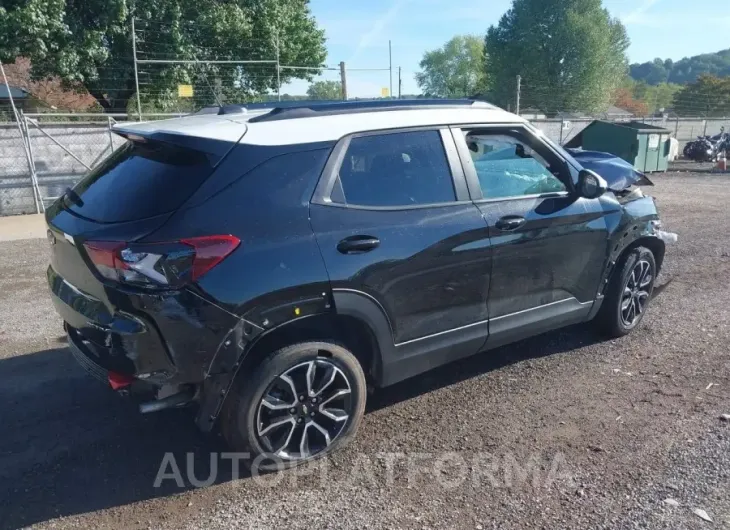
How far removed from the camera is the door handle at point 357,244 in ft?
10.3

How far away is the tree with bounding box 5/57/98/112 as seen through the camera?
781 inches

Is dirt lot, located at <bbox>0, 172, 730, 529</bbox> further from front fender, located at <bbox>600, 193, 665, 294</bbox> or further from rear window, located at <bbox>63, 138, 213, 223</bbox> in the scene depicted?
rear window, located at <bbox>63, 138, 213, 223</bbox>

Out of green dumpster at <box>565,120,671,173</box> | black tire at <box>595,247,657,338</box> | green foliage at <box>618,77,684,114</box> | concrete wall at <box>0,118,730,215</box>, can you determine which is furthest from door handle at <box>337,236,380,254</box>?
green foliage at <box>618,77,684,114</box>

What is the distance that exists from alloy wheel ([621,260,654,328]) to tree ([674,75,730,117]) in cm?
4084

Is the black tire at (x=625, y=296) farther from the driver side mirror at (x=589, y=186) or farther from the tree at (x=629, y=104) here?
the tree at (x=629, y=104)

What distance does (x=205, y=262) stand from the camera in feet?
9.14

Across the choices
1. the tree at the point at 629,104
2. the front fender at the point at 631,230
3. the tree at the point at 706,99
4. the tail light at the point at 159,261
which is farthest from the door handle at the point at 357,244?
the tree at the point at 629,104

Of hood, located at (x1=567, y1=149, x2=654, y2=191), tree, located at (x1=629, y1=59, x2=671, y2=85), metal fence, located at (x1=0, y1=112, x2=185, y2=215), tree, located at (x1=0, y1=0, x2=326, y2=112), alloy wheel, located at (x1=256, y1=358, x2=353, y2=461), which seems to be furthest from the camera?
tree, located at (x1=629, y1=59, x2=671, y2=85)

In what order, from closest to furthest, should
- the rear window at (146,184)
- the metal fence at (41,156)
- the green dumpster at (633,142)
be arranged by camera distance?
the rear window at (146,184) < the metal fence at (41,156) < the green dumpster at (633,142)

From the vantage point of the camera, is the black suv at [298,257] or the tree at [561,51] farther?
the tree at [561,51]

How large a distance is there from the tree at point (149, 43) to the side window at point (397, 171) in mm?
14142

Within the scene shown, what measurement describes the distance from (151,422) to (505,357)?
257 centimetres

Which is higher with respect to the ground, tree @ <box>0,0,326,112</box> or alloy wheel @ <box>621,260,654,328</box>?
tree @ <box>0,0,326,112</box>

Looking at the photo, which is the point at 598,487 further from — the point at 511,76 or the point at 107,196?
the point at 511,76
